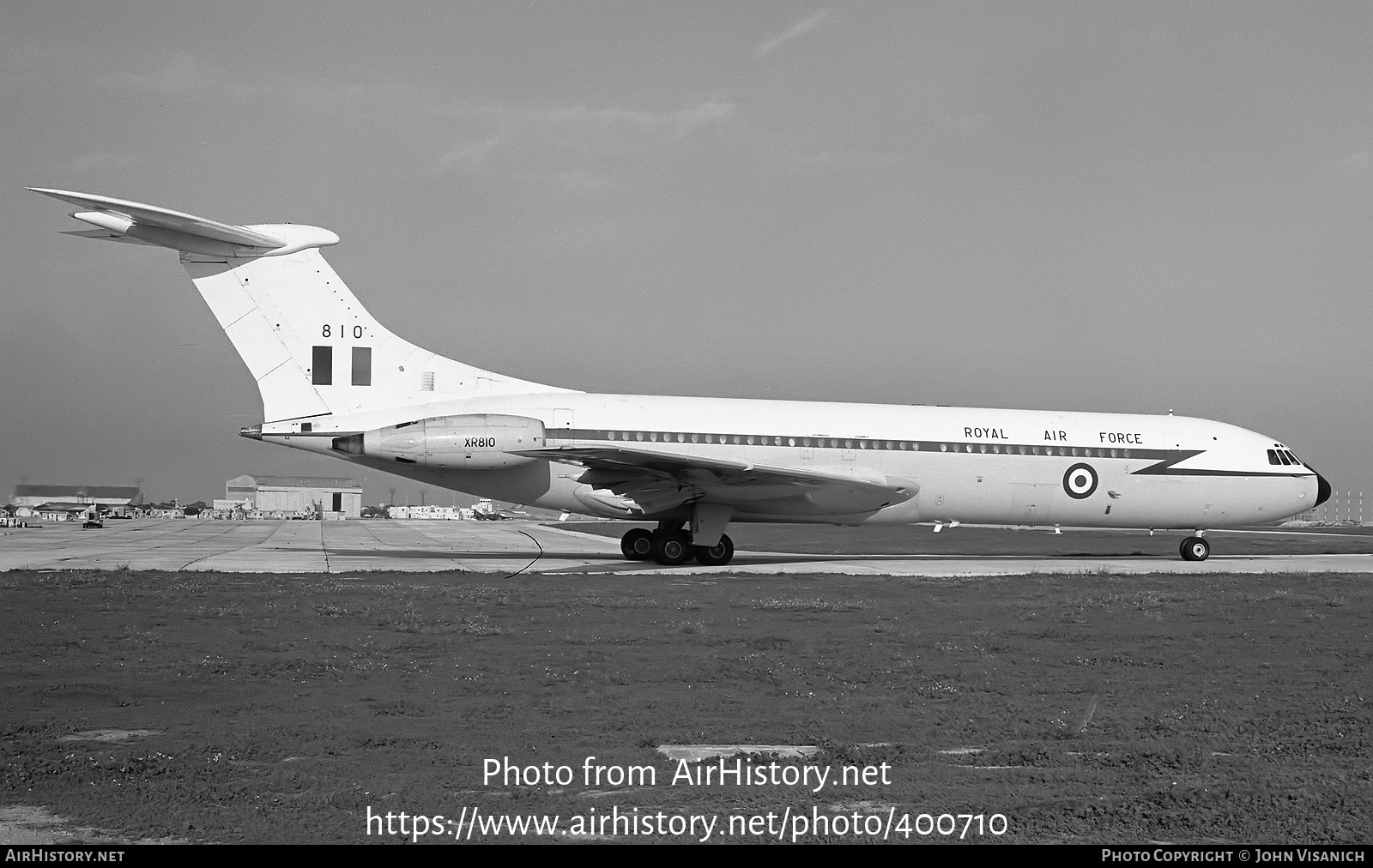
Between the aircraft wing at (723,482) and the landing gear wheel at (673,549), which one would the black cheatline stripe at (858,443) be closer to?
the aircraft wing at (723,482)

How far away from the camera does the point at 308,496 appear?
394 feet

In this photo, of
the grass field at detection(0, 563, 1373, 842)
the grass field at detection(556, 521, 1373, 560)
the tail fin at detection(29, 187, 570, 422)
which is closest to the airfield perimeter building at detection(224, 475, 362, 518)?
the grass field at detection(556, 521, 1373, 560)

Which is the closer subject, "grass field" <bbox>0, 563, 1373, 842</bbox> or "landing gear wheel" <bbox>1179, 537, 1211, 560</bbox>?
"grass field" <bbox>0, 563, 1373, 842</bbox>

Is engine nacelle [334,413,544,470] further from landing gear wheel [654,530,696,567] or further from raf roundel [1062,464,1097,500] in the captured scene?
raf roundel [1062,464,1097,500]

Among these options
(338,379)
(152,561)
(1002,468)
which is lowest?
(152,561)

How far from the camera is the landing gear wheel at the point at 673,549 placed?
23.0 meters

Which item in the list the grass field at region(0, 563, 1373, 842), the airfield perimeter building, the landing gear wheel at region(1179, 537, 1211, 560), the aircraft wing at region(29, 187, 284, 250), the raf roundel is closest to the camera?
the grass field at region(0, 563, 1373, 842)

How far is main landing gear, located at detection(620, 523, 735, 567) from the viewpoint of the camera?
23094 millimetres

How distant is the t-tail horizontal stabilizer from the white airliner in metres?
0.04

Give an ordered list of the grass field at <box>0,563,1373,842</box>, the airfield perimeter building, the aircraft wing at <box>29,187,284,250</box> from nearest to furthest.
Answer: the grass field at <box>0,563,1373,842</box>
the aircraft wing at <box>29,187,284,250</box>
the airfield perimeter building
